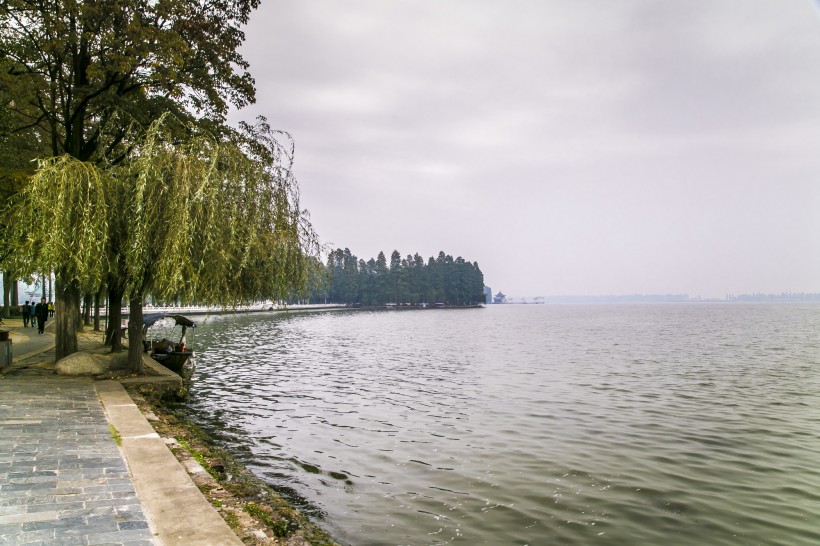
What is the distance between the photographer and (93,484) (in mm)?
6539

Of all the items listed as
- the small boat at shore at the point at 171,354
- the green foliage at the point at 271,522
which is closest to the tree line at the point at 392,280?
the small boat at shore at the point at 171,354

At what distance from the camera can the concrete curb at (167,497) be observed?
525 cm

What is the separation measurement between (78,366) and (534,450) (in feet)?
46.4

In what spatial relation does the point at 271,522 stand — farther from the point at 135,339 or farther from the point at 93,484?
the point at 135,339

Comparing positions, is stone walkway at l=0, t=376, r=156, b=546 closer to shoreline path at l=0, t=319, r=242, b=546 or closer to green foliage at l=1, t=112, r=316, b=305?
shoreline path at l=0, t=319, r=242, b=546

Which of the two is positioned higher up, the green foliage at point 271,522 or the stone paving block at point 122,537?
the stone paving block at point 122,537

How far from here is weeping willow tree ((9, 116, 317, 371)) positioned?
13562 mm

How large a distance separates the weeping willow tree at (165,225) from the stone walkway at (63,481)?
4147 millimetres

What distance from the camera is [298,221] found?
1695 cm

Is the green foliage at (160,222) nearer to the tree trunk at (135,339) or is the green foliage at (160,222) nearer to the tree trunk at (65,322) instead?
the tree trunk at (135,339)

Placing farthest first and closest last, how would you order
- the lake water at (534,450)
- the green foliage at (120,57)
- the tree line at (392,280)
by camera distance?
the tree line at (392,280)
the green foliage at (120,57)
the lake water at (534,450)

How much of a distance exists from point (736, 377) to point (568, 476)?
2016cm

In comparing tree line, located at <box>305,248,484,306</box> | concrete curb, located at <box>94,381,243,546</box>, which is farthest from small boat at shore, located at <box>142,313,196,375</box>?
tree line, located at <box>305,248,484,306</box>

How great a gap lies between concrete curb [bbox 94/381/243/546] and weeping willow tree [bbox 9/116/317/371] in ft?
18.1
